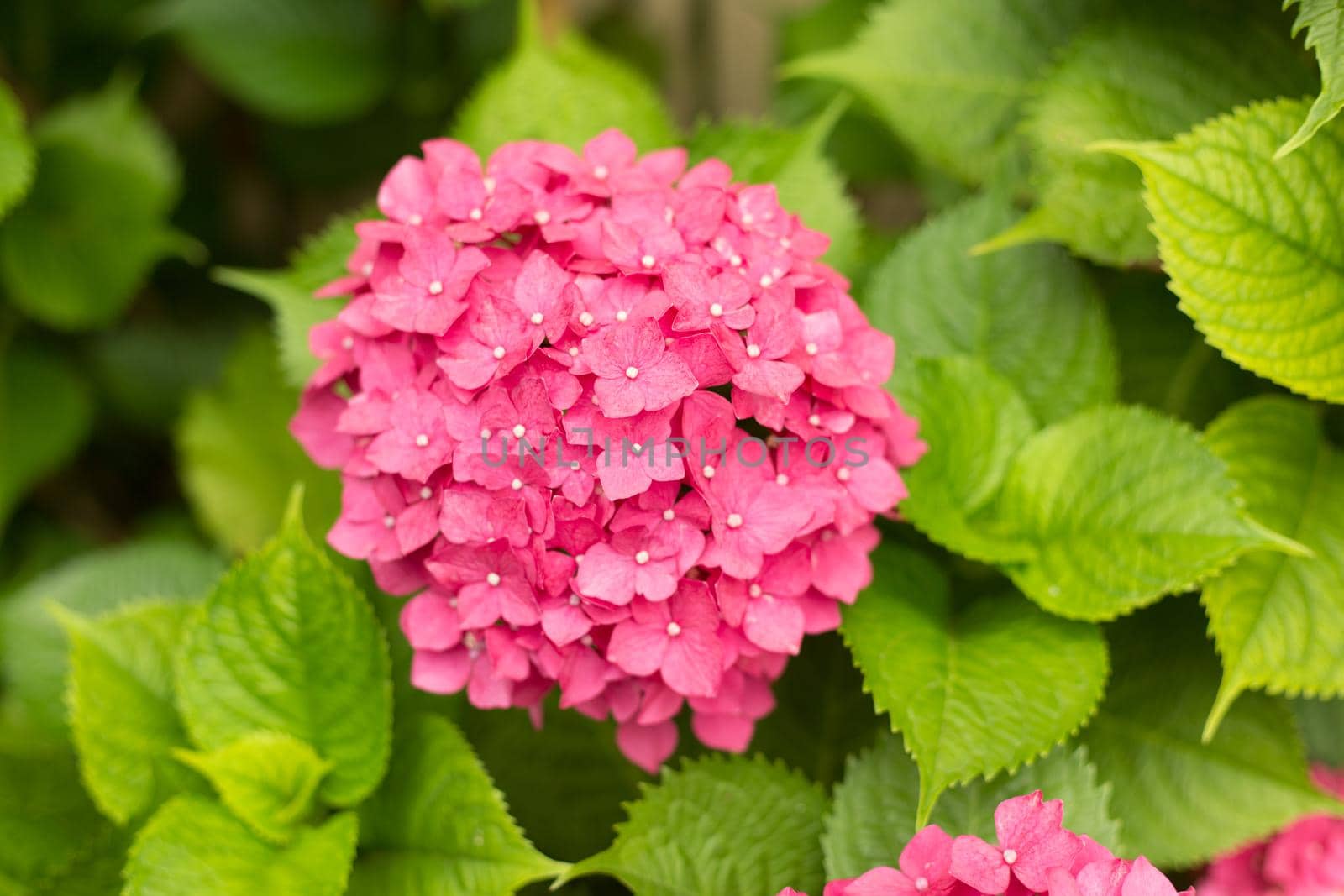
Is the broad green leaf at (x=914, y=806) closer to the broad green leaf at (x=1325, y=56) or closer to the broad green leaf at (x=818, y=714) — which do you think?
the broad green leaf at (x=818, y=714)

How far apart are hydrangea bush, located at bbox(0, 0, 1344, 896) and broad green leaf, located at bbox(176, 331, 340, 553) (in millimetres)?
83

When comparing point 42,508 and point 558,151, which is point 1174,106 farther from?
point 42,508

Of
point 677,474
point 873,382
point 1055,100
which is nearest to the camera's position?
point 677,474

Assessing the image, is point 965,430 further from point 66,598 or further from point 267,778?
point 66,598

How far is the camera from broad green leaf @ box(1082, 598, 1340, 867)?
1.05 metres

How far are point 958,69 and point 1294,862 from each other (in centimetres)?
88

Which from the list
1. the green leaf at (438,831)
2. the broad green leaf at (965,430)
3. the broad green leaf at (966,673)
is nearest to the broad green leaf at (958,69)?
the broad green leaf at (965,430)

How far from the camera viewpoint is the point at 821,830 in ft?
3.24

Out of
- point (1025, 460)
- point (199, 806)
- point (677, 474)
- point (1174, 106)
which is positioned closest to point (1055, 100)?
point (1174, 106)

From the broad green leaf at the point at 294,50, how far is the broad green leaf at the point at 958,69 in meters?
0.78

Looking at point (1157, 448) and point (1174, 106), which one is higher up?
point (1174, 106)

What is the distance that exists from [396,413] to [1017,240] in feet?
1.91

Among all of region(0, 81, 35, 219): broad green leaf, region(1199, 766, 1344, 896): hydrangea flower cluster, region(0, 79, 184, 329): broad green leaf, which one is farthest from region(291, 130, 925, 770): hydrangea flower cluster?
region(0, 79, 184, 329): broad green leaf

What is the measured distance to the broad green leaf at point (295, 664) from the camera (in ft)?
3.15
